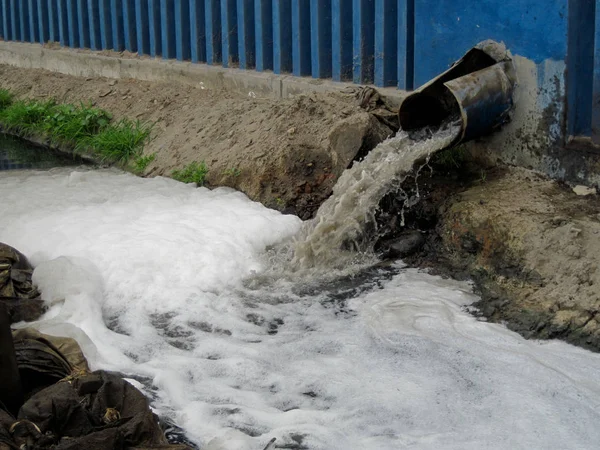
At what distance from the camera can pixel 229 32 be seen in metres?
8.69

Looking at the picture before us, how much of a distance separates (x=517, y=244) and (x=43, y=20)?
8.60m

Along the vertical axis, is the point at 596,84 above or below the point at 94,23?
above

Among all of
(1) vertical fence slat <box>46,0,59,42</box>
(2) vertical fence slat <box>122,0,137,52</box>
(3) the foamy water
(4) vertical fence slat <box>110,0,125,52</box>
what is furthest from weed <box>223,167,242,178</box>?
(1) vertical fence slat <box>46,0,59,42</box>

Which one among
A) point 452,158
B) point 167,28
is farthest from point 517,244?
point 167,28

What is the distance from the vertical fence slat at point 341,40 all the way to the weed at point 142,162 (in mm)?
1860

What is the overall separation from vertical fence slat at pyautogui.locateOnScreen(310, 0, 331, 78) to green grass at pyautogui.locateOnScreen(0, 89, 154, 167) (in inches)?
70.8

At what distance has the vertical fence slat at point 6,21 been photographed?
1287 centimetres

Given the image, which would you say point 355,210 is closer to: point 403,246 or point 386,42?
point 403,246

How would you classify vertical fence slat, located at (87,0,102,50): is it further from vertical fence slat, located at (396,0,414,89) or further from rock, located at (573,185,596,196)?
rock, located at (573,185,596,196)

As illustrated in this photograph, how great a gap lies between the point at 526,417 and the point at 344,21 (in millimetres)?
4316

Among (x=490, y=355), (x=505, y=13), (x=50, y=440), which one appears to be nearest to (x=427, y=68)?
(x=505, y=13)

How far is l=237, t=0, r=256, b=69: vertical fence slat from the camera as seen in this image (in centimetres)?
839

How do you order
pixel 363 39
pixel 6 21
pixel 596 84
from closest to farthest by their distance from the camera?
pixel 596 84 → pixel 363 39 → pixel 6 21

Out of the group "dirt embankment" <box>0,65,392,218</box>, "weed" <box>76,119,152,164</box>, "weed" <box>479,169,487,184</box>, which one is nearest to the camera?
"weed" <box>479,169,487,184</box>
